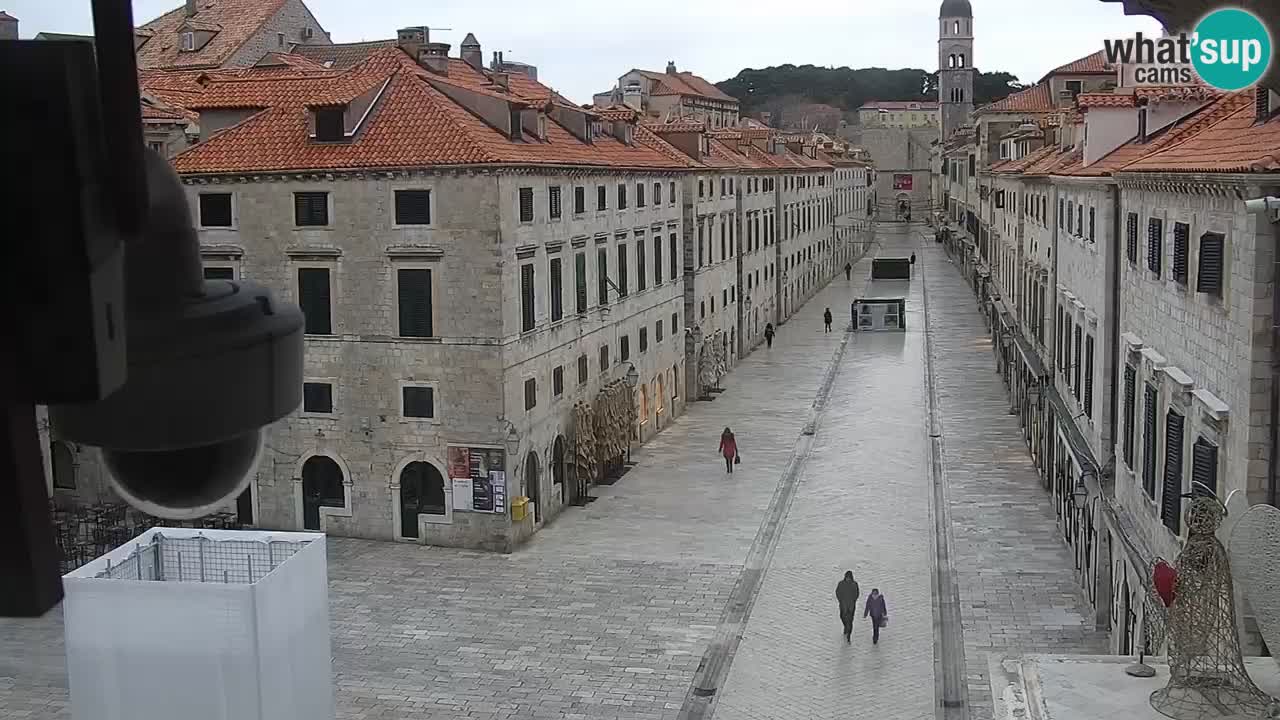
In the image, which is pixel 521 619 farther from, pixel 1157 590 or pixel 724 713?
pixel 1157 590

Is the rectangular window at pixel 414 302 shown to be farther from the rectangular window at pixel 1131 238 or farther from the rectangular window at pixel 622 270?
the rectangular window at pixel 1131 238

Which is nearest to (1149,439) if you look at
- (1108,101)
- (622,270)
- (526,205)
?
(1108,101)

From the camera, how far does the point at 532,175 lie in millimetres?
29469

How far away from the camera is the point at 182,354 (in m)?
2.18

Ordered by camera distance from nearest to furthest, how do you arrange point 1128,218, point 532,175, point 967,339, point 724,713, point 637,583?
point 724,713, point 1128,218, point 637,583, point 532,175, point 967,339

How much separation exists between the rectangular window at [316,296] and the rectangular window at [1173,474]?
61.4ft

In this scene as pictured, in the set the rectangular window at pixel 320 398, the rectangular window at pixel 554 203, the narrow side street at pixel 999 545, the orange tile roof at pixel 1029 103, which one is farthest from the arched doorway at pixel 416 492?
the orange tile roof at pixel 1029 103

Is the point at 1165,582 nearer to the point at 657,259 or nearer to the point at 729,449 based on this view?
the point at 729,449

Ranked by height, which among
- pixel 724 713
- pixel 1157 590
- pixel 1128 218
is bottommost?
pixel 724 713

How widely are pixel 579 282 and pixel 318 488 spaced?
27.4 ft

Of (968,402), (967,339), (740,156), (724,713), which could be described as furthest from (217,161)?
(967,339)

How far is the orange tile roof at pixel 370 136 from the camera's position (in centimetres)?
2805

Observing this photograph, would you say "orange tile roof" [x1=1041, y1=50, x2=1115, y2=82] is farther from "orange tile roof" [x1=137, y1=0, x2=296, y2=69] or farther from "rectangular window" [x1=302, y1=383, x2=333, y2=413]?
"rectangular window" [x1=302, y1=383, x2=333, y2=413]

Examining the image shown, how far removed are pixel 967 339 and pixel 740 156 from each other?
44.6 feet
